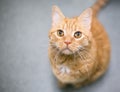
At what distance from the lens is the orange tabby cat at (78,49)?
4.34 feet

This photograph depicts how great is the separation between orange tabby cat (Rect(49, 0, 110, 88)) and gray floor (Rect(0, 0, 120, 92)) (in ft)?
0.38

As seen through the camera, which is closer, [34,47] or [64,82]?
[64,82]

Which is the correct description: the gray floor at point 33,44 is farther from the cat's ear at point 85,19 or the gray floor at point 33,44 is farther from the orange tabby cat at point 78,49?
the cat's ear at point 85,19

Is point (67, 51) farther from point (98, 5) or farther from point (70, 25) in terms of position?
point (98, 5)

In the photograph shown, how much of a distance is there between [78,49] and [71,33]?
8cm

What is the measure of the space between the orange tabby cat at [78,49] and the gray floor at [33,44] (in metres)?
0.12

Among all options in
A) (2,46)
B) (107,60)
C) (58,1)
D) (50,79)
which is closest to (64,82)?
(50,79)

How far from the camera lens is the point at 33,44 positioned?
72.2 inches

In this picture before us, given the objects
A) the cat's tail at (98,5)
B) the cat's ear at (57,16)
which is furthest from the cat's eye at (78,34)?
the cat's tail at (98,5)

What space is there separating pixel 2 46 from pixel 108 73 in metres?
0.71

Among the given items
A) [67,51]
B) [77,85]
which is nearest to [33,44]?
[77,85]

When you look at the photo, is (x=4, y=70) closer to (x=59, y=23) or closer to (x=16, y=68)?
(x=16, y=68)

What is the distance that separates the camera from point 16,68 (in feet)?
5.67

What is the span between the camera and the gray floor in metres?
1.67
